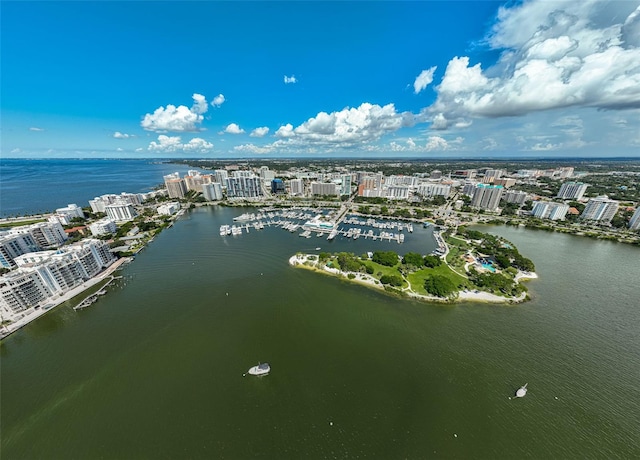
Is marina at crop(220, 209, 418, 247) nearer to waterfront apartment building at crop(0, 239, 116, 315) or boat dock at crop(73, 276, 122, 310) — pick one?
waterfront apartment building at crop(0, 239, 116, 315)

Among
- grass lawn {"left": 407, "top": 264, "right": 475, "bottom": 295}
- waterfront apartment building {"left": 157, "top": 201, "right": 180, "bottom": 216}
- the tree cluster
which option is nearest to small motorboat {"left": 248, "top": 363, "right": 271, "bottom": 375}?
grass lawn {"left": 407, "top": 264, "right": 475, "bottom": 295}

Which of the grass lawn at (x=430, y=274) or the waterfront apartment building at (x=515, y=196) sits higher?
the waterfront apartment building at (x=515, y=196)

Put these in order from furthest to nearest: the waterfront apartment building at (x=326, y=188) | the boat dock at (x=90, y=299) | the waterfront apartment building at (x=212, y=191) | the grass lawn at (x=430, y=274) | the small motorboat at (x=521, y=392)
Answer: the waterfront apartment building at (x=326, y=188)
the waterfront apartment building at (x=212, y=191)
the grass lawn at (x=430, y=274)
the boat dock at (x=90, y=299)
the small motorboat at (x=521, y=392)

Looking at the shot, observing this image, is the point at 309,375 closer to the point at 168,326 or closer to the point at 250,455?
the point at 250,455

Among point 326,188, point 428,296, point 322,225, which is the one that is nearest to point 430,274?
point 428,296

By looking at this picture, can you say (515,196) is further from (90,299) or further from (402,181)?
(90,299)

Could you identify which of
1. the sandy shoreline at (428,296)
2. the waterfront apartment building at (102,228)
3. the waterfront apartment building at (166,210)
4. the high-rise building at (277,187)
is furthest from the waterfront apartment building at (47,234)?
the high-rise building at (277,187)

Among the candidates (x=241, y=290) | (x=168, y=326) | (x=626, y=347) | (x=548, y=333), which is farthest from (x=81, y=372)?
(x=626, y=347)

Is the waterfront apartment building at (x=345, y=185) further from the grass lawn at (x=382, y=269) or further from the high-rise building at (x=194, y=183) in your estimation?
the high-rise building at (x=194, y=183)
